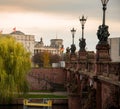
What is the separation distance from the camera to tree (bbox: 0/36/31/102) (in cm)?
4606

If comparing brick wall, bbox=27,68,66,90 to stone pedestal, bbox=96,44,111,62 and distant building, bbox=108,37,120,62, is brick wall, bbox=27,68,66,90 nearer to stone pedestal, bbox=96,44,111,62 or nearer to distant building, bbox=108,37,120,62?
distant building, bbox=108,37,120,62

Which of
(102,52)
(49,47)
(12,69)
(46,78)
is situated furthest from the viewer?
(49,47)

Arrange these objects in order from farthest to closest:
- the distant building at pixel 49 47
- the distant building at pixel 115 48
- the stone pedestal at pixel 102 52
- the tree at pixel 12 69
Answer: the distant building at pixel 49 47 < the distant building at pixel 115 48 < the tree at pixel 12 69 < the stone pedestal at pixel 102 52

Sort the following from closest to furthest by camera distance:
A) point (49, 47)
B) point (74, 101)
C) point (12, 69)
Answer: point (74, 101) < point (12, 69) < point (49, 47)

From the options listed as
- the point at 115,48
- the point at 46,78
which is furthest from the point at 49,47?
the point at 115,48

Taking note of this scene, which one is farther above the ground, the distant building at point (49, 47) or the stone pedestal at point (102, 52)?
the distant building at point (49, 47)

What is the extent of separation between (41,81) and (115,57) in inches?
674

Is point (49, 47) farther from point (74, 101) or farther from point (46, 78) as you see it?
point (74, 101)

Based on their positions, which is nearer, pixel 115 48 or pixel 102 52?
pixel 102 52

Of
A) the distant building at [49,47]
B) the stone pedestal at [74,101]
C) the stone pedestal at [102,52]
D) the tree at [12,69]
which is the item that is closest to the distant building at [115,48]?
the tree at [12,69]

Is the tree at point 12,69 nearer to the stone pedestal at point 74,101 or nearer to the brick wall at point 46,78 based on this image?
the stone pedestal at point 74,101

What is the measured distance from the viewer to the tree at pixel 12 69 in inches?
1813

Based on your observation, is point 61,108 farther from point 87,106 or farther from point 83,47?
point 87,106

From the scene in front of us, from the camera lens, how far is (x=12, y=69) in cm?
4753
